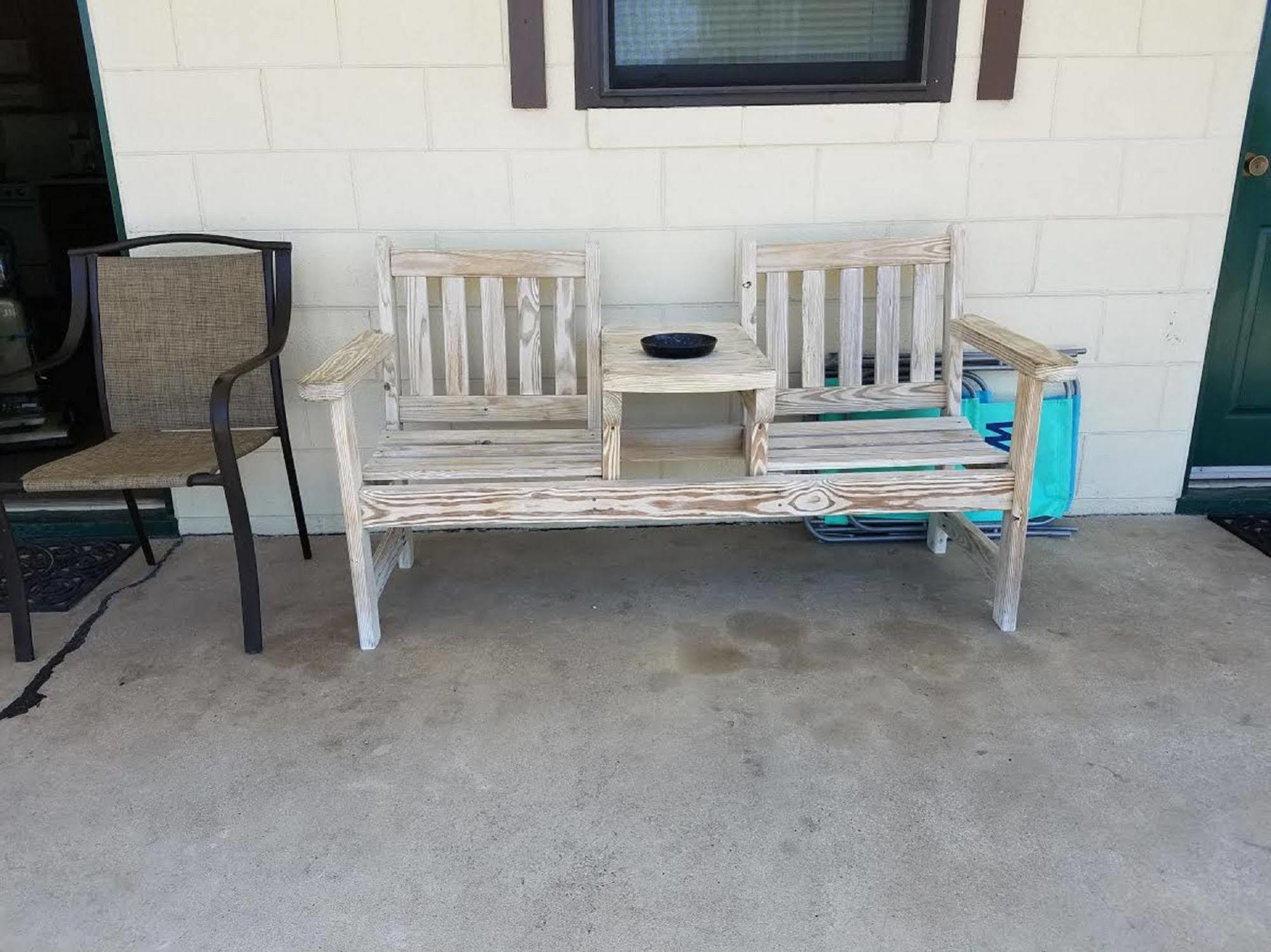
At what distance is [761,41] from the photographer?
257cm

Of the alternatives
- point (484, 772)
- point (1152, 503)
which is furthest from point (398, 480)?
point (1152, 503)

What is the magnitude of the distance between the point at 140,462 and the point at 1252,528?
320cm

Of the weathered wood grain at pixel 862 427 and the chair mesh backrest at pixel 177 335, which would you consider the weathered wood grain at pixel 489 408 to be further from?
the weathered wood grain at pixel 862 427

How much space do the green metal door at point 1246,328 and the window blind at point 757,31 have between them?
1.07m

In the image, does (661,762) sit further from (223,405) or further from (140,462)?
(140,462)

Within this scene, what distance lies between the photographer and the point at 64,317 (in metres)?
4.91

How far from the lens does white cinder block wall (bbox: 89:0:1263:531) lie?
252cm

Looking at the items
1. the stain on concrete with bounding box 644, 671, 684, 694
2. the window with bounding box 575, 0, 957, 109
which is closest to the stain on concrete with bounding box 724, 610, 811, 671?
the stain on concrete with bounding box 644, 671, 684, 694

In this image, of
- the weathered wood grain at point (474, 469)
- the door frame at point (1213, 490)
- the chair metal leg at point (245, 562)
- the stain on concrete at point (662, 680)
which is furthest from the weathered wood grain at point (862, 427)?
the chair metal leg at point (245, 562)

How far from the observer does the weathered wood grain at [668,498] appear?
2129mm

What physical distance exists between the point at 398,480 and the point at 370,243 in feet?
2.81

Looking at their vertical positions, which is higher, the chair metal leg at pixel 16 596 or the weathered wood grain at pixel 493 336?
the weathered wood grain at pixel 493 336

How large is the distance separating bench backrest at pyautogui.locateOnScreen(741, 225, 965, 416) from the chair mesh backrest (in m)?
1.36

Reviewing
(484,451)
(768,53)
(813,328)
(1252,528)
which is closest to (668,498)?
(484,451)
